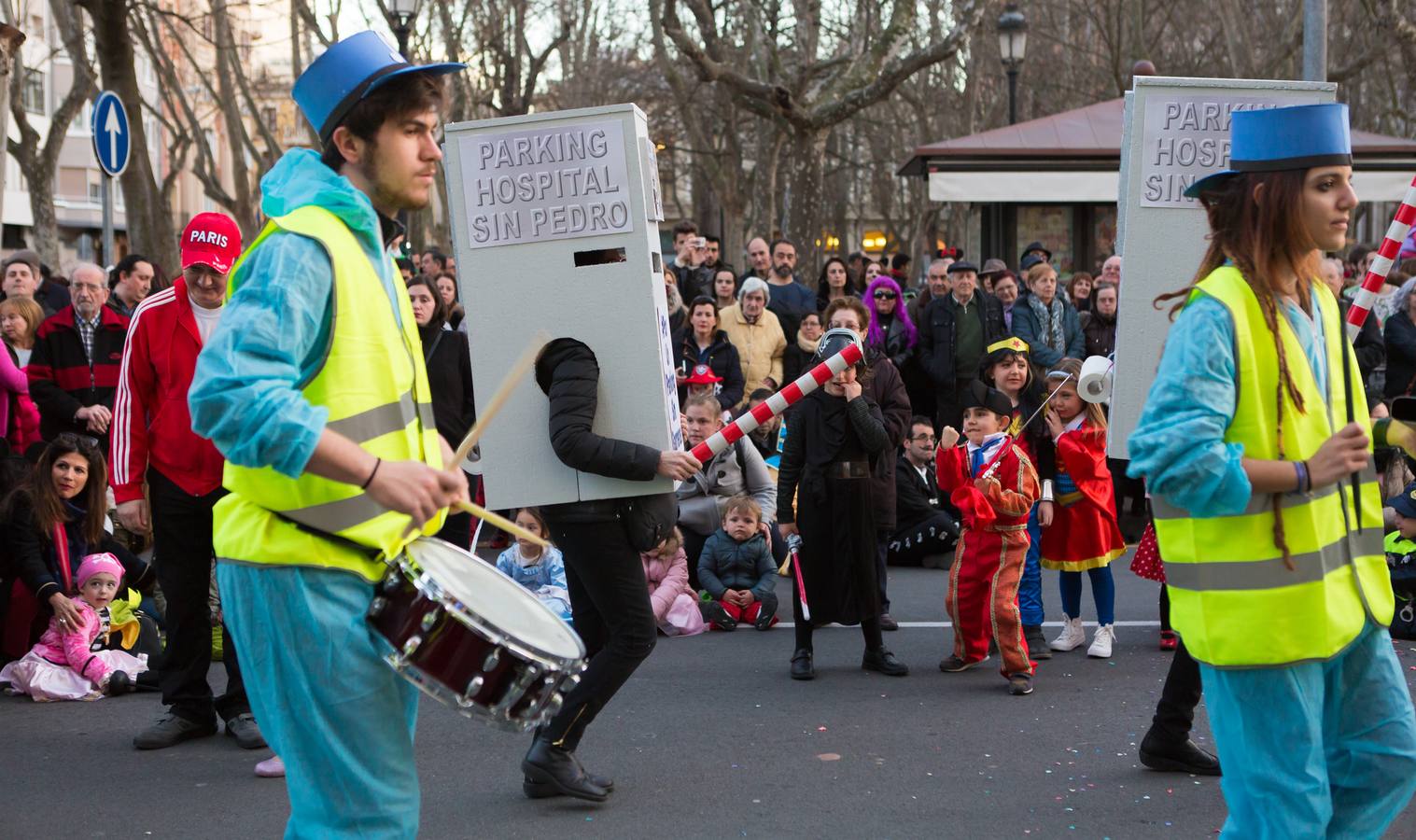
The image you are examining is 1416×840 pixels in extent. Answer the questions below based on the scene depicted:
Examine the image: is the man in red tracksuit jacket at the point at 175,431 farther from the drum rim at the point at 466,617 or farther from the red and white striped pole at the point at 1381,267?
the red and white striped pole at the point at 1381,267

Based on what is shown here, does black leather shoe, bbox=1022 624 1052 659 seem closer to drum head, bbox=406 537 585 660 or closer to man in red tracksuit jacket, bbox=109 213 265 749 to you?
man in red tracksuit jacket, bbox=109 213 265 749

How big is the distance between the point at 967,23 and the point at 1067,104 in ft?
69.4

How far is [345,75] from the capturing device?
3184 millimetres

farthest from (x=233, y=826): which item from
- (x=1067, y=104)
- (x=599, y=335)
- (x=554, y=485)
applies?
(x=1067, y=104)

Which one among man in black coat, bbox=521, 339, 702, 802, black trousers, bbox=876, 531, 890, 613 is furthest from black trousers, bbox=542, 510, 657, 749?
black trousers, bbox=876, 531, 890, 613

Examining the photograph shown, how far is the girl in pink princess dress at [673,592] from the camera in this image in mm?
8820

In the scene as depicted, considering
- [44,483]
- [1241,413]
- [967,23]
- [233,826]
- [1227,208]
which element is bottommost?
[233,826]

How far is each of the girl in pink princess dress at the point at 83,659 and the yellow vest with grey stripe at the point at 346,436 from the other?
4.63 metres

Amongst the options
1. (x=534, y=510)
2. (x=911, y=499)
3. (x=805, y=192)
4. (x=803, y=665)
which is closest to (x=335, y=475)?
(x=803, y=665)

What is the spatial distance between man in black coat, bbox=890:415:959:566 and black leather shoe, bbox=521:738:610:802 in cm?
566

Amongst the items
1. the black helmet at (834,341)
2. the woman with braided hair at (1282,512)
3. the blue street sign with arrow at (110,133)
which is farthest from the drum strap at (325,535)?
the blue street sign with arrow at (110,133)

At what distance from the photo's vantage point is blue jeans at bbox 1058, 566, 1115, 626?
8.05 meters

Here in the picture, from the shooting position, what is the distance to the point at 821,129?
20.7 m

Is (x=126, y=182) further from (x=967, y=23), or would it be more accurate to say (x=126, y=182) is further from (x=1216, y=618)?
(x=1216, y=618)
